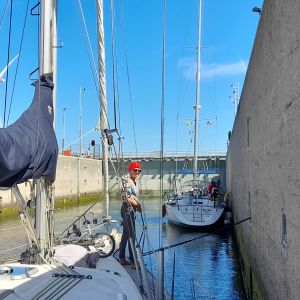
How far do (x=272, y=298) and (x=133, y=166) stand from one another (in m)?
3.07

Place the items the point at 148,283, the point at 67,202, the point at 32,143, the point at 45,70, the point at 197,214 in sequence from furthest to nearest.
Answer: the point at 67,202 < the point at 197,214 < the point at 45,70 < the point at 148,283 < the point at 32,143

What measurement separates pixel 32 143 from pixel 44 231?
1361mm

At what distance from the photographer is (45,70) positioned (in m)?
5.63

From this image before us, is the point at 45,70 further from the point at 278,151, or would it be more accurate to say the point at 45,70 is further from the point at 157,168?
the point at 157,168

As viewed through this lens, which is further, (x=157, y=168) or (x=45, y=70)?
(x=157, y=168)

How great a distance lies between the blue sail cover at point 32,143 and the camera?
389cm

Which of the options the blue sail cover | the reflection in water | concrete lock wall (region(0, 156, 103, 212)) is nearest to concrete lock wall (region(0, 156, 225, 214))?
concrete lock wall (region(0, 156, 103, 212))

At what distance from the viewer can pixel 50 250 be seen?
535cm

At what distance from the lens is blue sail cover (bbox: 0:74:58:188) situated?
389 centimetres

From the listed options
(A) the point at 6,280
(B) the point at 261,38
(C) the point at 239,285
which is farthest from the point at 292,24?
(C) the point at 239,285

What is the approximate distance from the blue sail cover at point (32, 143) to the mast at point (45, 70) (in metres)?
0.20

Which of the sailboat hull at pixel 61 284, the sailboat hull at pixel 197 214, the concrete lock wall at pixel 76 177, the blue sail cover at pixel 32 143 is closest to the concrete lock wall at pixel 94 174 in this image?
the concrete lock wall at pixel 76 177

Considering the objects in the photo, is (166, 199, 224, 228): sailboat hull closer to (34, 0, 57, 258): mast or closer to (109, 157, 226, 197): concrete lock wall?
(34, 0, 57, 258): mast

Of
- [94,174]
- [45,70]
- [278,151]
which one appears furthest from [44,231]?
[94,174]
